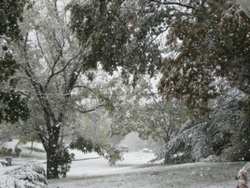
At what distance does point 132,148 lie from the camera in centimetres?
6912

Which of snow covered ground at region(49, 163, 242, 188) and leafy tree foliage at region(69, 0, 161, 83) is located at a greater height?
leafy tree foliage at region(69, 0, 161, 83)

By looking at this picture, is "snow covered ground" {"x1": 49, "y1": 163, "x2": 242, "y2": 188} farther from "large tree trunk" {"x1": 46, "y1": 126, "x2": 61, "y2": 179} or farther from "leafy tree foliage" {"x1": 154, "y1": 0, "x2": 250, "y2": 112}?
"large tree trunk" {"x1": 46, "y1": 126, "x2": 61, "y2": 179}

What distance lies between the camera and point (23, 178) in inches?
392

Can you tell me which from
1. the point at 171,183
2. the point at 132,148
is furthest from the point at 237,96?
the point at 132,148

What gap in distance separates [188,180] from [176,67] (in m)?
3.79

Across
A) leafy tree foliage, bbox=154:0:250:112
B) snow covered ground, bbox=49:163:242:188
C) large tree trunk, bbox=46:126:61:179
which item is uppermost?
leafy tree foliage, bbox=154:0:250:112

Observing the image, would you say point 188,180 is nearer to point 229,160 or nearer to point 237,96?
point 229,160

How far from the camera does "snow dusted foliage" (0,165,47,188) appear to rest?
30.8 feet

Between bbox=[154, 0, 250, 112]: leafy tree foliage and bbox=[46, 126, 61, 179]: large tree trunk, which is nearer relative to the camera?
bbox=[154, 0, 250, 112]: leafy tree foliage

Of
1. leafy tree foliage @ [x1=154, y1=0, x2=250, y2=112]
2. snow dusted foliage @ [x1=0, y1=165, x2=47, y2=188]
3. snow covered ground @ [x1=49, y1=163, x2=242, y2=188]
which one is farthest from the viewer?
leafy tree foliage @ [x1=154, y1=0, x2=250, y2=112]

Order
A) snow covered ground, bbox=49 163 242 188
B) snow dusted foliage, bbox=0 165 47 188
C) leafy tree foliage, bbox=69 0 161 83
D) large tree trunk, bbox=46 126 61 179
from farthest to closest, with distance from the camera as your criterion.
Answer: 1. large tree trunk, bbox=46 126 61 179
2. leafy tree foliage, bbox=69 0 161 83
3. snow covered ground, bbox=49 163 242 188
4. snow dusted foliage, bbox=0 165 47 188

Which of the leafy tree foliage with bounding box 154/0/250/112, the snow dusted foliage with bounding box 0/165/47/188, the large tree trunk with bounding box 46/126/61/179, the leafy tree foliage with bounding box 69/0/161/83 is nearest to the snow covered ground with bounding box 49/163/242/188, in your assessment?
the snow dusted foliage with bounding box 0/165/47/188

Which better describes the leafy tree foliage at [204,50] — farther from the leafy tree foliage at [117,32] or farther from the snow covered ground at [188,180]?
the snow covered ground at [188,180]

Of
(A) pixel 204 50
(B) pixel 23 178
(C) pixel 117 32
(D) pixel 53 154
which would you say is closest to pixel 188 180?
(A) pixel 204 50
